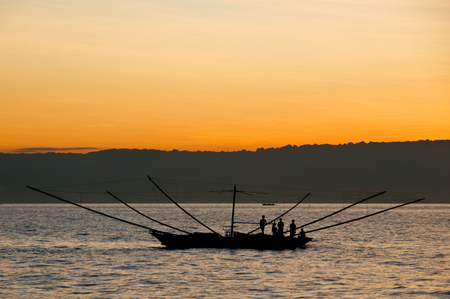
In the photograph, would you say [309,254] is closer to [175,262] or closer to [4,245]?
[175,262]

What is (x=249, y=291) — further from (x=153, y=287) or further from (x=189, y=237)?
(x=189, y=237)

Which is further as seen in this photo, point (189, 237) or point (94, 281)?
point (189, 237)

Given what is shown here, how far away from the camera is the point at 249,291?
3127 centimetres

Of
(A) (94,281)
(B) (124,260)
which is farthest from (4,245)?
(A) (94,281)

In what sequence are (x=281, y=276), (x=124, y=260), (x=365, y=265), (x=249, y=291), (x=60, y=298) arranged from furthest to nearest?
(x=124, y=260) → (x=365, y=265) → (x=281, y=276) → (x=249, y=291) → (x=60, y=298)

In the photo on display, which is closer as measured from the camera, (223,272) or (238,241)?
A: (223,272)

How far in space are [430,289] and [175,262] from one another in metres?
20.5

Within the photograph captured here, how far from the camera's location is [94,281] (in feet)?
114

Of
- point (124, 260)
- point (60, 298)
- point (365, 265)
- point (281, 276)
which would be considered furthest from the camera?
point (124, 260)

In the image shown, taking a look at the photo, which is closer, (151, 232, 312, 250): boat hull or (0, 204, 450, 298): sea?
(0, 204, 450, 298): sea

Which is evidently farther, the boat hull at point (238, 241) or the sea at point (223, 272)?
the boat hull at point (238, 241)

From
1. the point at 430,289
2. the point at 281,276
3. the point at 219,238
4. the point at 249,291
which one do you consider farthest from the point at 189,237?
the point at 430,289

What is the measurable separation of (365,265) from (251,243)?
41.3 ft

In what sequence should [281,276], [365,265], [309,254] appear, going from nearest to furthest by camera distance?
1. [281,276]
2. [365,265]
3. [309,254]
